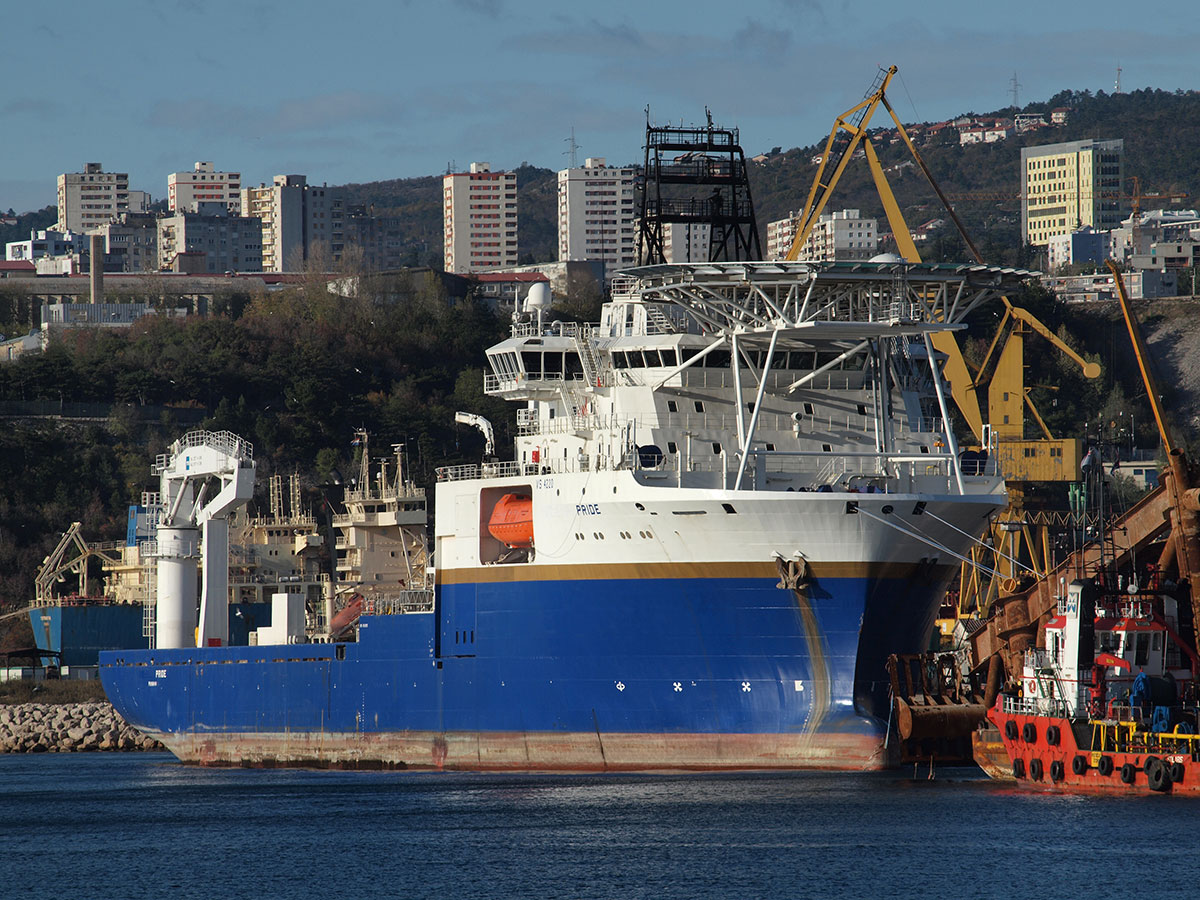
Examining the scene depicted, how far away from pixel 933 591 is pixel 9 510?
68.8 m

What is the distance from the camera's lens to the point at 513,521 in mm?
51594

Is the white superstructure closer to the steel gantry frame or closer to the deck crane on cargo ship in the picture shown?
the steel gantry frame

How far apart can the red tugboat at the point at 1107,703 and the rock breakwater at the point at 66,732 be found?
43977 mm

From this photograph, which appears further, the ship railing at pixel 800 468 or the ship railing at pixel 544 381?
the ship railing at pixel 544 381

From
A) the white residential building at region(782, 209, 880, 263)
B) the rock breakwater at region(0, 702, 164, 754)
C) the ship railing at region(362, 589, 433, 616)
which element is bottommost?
the rock breakwater at region(0, 702, 164, 754)

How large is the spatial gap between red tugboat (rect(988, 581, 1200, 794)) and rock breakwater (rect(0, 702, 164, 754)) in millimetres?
43977

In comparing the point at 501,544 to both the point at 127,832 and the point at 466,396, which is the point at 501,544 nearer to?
the point at 127,832

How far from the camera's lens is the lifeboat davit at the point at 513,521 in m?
51.3

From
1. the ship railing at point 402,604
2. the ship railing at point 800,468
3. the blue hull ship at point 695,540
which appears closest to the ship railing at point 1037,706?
the blue hull ship at point 695,540

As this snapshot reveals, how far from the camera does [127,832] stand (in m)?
43.8

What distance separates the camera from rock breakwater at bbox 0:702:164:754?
3073 inches

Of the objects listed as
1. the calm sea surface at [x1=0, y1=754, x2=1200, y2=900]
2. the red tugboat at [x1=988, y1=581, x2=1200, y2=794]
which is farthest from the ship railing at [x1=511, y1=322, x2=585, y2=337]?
the red tugboat at [x1=988, y1=581, x2=1200, y2=794]

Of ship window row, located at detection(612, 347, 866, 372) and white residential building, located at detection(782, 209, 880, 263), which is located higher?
white residential building, located at detection(782, 209, 880, 263)

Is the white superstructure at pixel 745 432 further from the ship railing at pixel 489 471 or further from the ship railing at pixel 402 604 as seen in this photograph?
the ship railing at pixel 402 604
